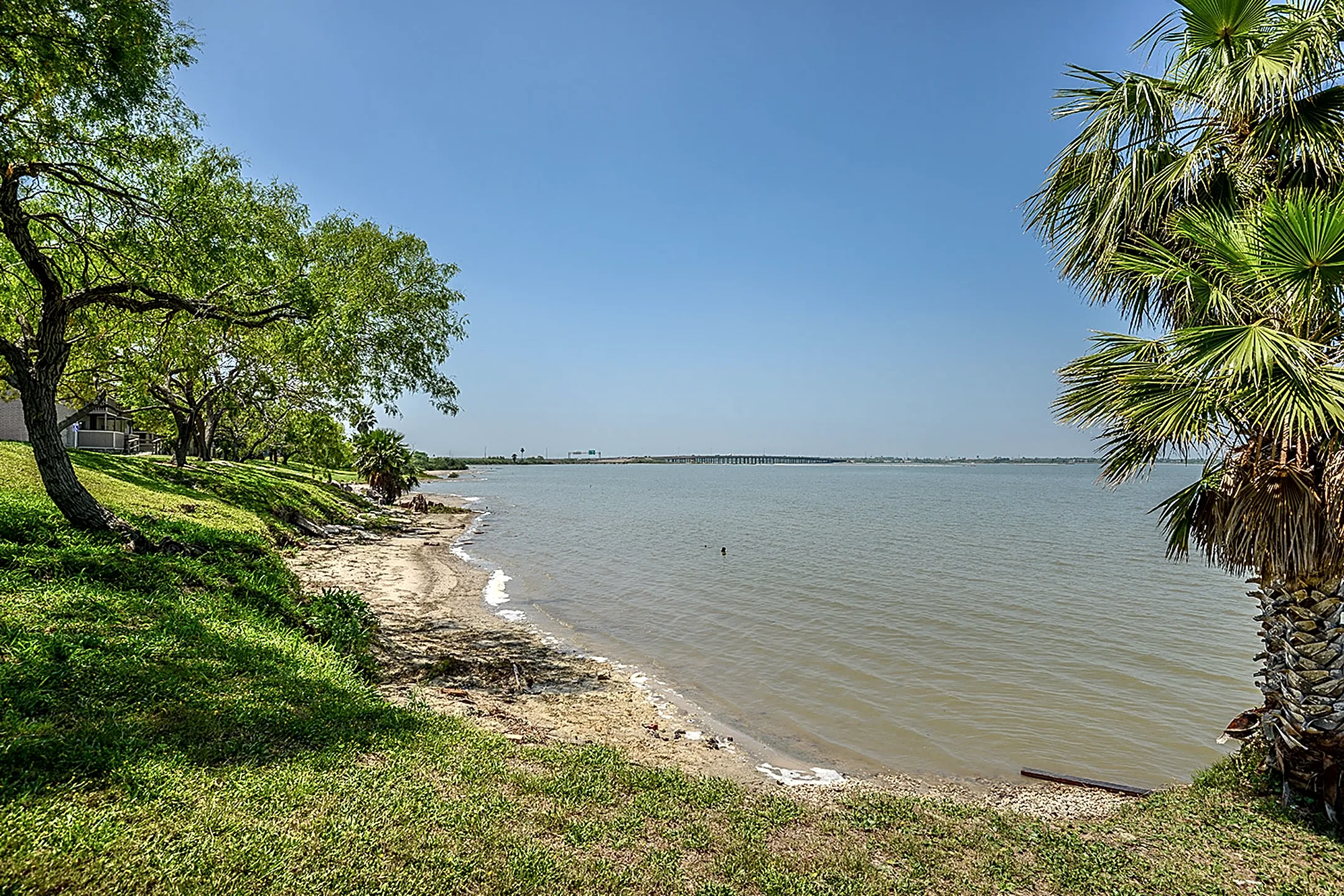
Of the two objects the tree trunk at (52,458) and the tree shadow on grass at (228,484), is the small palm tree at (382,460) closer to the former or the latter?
the tree shadow on grass at (228,484)

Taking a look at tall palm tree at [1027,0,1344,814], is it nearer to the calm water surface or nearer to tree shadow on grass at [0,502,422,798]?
the calm water surface

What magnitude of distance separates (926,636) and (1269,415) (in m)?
12.3

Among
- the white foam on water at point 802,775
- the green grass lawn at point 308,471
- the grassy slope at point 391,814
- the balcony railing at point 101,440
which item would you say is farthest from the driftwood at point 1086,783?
the balcony railing at point 101,440

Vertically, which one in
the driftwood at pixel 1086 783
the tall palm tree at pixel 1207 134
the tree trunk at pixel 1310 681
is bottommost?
the driftwood at pixel 1086 783

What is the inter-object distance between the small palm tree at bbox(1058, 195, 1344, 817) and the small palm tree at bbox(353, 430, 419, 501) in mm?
45794

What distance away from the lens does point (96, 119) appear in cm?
844

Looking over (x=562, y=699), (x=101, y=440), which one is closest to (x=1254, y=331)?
(x=562, y=699)

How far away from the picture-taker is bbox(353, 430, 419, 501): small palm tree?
151 ft

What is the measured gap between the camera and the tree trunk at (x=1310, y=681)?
224 inches

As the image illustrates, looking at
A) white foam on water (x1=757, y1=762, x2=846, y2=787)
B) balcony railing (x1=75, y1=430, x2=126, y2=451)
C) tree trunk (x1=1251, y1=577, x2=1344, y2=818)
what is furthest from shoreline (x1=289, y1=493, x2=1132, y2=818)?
balcony railing (x1=75, y1=430, x2=126, y2=451)

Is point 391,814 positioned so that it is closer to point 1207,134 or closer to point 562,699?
point 562,699

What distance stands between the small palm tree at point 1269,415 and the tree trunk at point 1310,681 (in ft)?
0.04

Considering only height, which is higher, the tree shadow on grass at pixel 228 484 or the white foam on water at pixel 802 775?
the tree shadow on grass at pixel 228 484

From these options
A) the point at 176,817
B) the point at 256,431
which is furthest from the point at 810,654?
the point at 256,431
